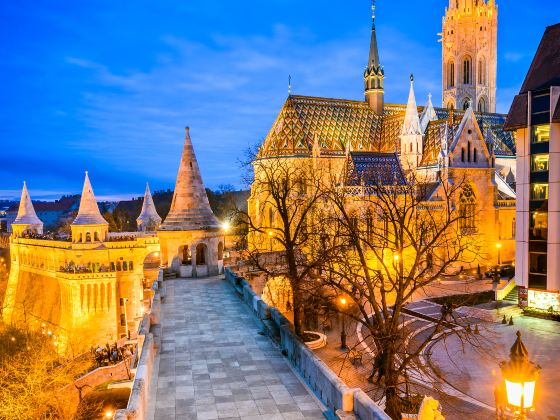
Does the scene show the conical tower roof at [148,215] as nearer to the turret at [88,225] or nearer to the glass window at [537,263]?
the turret at [88,225]

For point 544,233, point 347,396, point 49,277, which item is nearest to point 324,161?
point 544,233

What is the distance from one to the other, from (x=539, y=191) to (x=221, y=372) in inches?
852

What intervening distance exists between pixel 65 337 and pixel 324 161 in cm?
2867

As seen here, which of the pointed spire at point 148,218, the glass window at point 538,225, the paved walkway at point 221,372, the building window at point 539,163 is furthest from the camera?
the pointed spire at point 148,218

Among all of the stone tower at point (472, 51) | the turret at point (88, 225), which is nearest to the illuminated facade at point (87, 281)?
the turret at point (88, 225)

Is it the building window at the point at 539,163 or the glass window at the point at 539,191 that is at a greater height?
the building window at the point at 539,163

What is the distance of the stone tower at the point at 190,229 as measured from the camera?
23062mm

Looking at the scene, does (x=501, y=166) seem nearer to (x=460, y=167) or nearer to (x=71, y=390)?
(x=460, y=167)

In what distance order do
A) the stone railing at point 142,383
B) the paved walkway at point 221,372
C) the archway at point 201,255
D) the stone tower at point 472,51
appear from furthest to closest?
the stone tower at point 472,51 → the archway at point 201,255 → the paved walkway at point 221,372 → the stone railing at point 142,383

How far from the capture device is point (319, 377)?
9539mm

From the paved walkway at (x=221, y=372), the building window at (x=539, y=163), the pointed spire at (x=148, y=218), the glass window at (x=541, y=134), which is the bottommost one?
the paved walkway at (x=221, y=372)

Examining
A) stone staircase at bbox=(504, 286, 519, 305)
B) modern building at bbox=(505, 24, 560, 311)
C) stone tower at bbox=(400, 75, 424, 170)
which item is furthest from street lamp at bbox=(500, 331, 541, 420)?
stone tower at bbox=(400, 75, 424, 170)

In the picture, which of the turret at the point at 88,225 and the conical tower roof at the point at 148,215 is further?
the conical tower roof at the point at 148,215

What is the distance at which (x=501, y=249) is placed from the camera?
39812 millimetres
